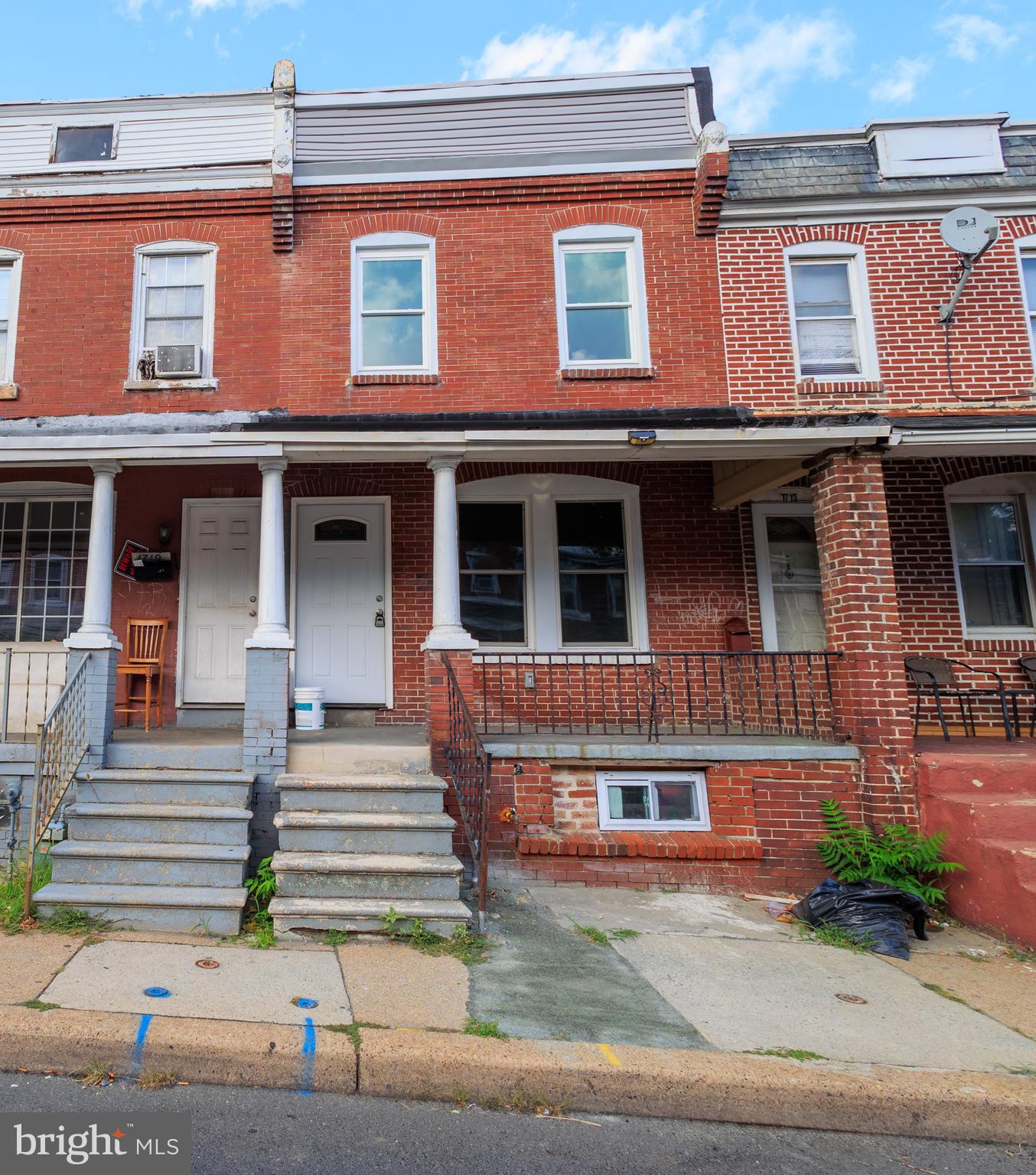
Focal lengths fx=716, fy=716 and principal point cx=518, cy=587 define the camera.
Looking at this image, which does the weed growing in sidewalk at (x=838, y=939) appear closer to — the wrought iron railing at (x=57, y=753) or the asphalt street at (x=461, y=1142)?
the asphalt street at (x=461, y=1142)

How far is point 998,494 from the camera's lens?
805 cm

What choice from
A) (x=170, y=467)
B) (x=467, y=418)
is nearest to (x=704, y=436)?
(x=467, y=418)

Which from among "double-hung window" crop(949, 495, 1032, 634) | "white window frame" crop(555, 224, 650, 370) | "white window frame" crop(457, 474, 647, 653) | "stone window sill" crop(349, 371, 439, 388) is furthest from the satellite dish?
"stone window sill" crop(349, 371, 439, 388)

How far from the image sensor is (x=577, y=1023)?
354 cm

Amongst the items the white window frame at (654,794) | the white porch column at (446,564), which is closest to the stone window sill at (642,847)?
the white window frame at (654,794)

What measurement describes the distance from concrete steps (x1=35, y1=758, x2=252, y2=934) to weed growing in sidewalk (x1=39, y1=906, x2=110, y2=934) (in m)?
0.03

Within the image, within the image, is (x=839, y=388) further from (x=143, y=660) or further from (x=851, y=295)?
(x=143, y=660)

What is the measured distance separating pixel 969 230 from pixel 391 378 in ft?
20.0

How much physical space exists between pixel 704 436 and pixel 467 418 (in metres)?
2.11

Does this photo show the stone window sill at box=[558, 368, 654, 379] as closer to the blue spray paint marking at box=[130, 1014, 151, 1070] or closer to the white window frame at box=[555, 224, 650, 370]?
the white window frame at box=[555, 224, 650, 370]

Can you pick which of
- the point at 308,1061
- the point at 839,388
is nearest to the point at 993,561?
the point at 839,388

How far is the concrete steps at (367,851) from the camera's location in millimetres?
4590

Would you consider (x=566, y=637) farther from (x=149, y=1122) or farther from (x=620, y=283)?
(x=149, y=1122)

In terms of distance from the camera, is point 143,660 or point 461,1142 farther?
point 143,660
